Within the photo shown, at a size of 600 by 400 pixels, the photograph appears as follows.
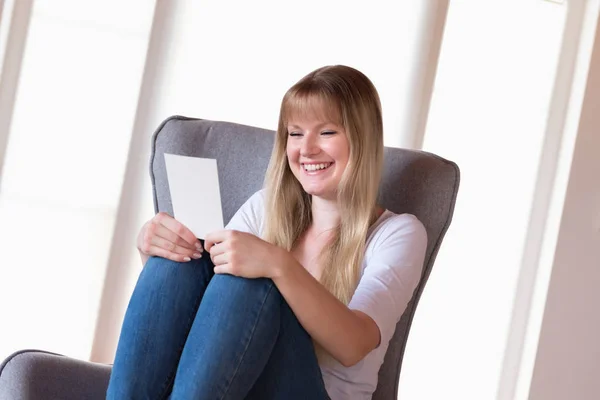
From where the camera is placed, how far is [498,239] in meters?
3.33

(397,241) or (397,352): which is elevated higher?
(397,241)

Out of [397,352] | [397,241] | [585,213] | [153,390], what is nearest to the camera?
[153,390]

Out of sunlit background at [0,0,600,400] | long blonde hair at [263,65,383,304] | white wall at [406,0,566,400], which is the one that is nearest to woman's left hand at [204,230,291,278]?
long blonde hair at [263,65,383,304]

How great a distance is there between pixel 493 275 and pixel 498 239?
0.45 feet

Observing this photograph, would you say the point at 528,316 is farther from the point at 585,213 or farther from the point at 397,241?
the point at 397,241

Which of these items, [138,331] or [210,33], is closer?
[138,331]

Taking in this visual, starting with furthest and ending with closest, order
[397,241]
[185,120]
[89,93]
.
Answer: [89,93], [185,120], [397,241]

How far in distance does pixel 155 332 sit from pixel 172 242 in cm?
16

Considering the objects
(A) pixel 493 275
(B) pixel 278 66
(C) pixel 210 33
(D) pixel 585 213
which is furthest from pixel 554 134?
(C) pixel 210 33

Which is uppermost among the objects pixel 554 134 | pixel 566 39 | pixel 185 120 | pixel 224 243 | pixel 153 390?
pixel 566 39

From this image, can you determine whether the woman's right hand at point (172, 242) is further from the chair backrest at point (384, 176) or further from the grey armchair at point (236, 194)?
the chair backrest at point (384, 176)

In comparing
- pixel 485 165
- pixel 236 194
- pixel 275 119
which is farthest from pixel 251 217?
pixel 485 165

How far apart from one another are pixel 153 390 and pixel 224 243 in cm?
26

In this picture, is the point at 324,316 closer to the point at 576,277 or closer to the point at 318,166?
the point at 318,166
